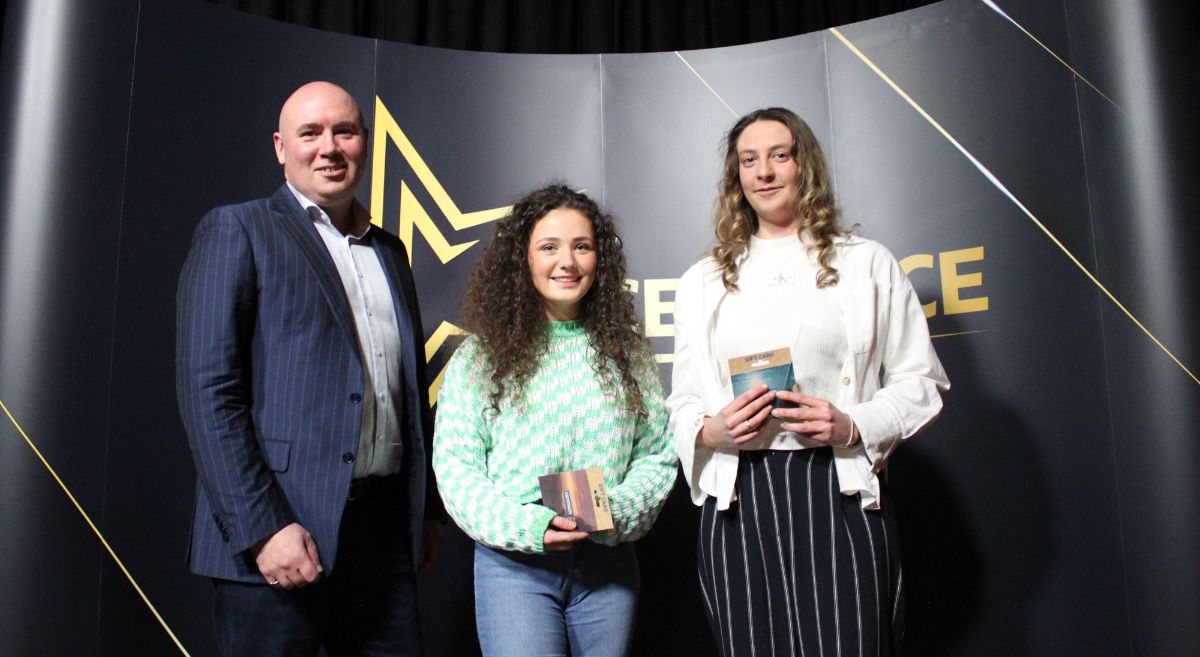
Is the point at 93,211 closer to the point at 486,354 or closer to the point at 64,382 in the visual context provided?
the point at 64,382

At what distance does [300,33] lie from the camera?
3291 millimetres

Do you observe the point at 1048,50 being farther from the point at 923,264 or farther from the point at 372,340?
the point at 372,340

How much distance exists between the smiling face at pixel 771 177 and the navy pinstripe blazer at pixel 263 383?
3.37 ft

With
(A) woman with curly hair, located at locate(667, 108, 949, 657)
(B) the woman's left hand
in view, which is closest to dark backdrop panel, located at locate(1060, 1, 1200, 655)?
(A) woman with curly hair, located at locate(667, 108, 949, 657)

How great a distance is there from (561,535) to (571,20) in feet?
9.32

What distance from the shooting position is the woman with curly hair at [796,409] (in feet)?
6.05

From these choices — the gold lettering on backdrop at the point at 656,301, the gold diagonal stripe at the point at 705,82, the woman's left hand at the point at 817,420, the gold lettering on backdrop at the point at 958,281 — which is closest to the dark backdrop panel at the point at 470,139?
the gold diagonal stripe at the point at 705,82

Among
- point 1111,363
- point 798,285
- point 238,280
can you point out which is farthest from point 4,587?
point 1111,363

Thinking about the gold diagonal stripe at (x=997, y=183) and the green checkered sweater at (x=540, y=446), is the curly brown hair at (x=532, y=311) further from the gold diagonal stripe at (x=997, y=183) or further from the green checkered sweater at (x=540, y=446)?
the gold diagonal stripe at (x=997, y=183)

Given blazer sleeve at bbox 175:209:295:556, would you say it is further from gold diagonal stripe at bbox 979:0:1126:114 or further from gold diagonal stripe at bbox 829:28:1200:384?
gold diagonal stripe at bbox 979:0:1126:114

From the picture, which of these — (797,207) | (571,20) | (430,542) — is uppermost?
(571,20)

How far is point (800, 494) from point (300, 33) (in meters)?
2.56

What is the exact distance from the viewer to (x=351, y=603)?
2.04m

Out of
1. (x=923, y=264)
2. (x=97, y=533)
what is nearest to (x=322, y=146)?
(x=97, y=533)
